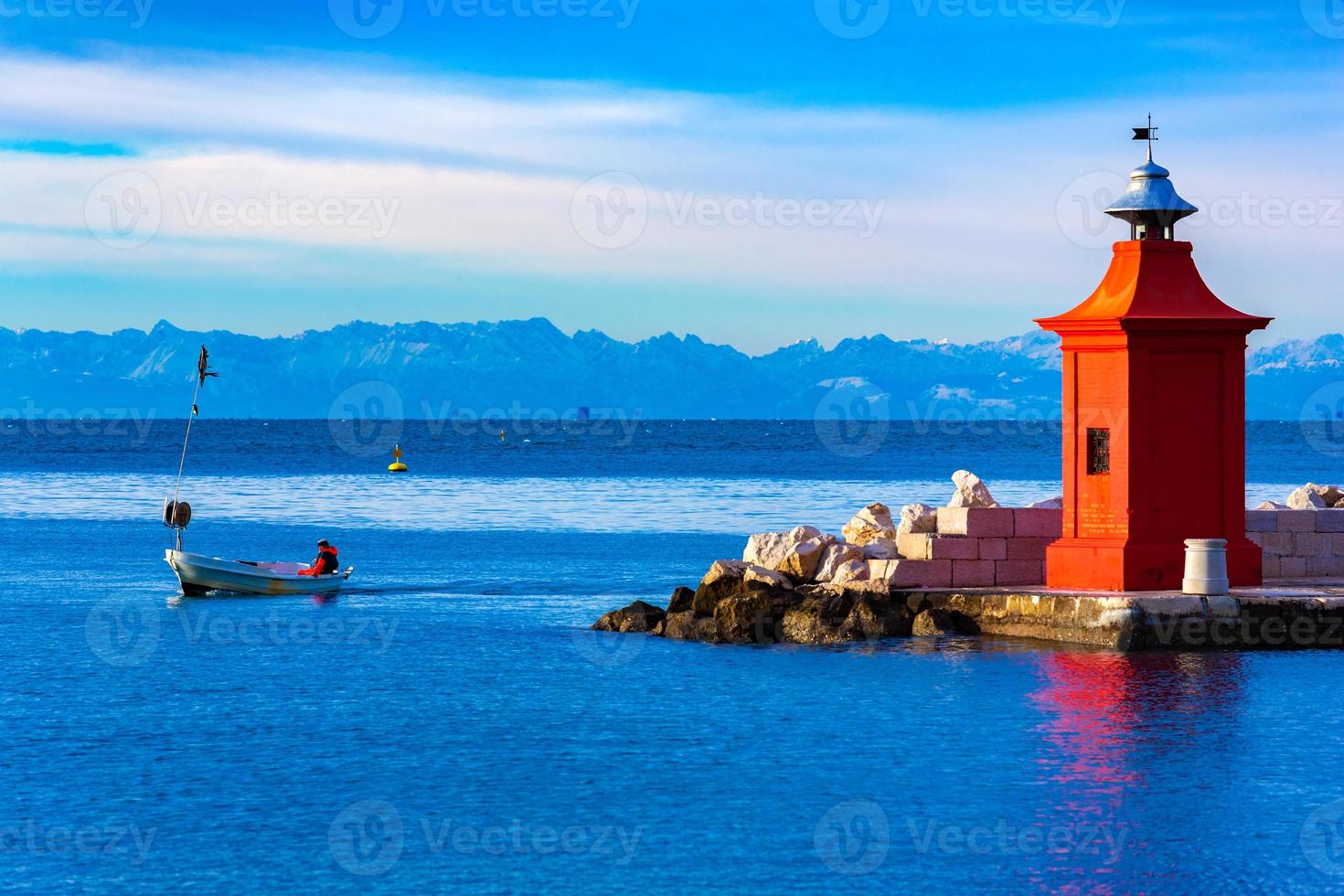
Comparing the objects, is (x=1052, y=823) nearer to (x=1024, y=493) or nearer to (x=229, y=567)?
(x=229, y=567)

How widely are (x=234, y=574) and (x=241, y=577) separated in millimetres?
183

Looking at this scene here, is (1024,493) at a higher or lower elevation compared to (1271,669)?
higher

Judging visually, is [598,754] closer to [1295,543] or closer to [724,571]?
[724,571]

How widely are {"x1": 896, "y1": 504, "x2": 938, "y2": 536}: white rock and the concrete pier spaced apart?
3.06 meters

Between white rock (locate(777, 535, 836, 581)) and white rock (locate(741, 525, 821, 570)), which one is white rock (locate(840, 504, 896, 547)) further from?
white rock (locate(741, 525, 821, 570))

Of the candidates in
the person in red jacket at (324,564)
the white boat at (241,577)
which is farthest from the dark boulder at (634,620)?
the person in red jacket at (324,564)

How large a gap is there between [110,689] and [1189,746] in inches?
540

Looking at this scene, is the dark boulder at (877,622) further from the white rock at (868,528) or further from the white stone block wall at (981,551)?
the white rock at (868,528)

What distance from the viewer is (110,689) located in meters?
22.4

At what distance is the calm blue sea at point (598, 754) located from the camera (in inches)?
541

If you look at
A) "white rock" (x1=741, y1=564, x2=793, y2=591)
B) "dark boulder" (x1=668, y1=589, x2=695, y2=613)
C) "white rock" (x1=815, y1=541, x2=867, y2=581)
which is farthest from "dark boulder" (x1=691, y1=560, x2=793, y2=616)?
"white rock" (x1=815, y1=541, x2=867, y2=581)

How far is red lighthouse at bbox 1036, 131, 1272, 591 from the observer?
2359cm

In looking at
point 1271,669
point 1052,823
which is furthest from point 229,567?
point 1052,823

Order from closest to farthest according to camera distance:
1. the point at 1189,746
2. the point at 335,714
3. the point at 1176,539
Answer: the point at 1189,746 < the point at 335,714 < the point at 1176,539
